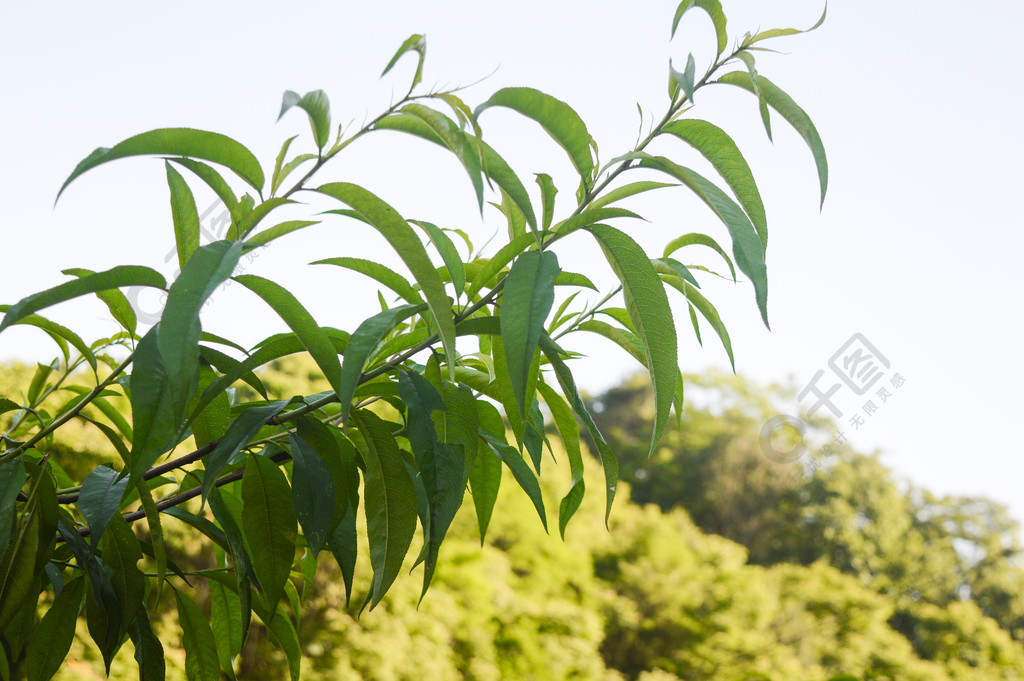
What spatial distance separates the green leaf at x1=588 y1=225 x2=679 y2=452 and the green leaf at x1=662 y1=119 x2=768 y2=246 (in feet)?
0.18

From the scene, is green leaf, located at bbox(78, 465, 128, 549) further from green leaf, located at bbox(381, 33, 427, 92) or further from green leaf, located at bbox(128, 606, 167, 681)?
green leaf, located at bbox(381, 33, 427, 92)

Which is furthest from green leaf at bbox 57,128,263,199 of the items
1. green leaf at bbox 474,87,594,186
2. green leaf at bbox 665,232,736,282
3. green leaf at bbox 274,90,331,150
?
green leaf at bbox 665,232,736,282

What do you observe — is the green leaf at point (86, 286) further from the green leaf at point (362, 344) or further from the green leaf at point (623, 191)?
the green leaf at point (623, 191)

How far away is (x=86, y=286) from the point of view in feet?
1.00

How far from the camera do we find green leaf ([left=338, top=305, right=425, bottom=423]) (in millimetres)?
290

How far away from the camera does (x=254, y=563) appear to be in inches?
14.7

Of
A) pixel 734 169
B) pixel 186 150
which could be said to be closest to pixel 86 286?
pixel 186 150

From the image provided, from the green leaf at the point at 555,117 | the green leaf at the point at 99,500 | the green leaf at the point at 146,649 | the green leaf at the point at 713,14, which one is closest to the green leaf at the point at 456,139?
the green leaf at the point at 555,117

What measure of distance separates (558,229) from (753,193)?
9 centimetres

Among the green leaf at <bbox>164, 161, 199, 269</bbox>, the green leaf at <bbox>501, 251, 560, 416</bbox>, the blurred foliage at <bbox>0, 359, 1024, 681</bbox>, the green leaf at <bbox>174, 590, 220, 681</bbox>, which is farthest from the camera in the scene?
the blurred foliage at <bbox>0, 359, 1024, 681</bbox>

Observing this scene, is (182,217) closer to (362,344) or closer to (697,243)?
(362,344)

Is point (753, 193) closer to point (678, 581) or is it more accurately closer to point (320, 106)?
point (320, 106)

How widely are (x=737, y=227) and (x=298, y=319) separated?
0.19 metres

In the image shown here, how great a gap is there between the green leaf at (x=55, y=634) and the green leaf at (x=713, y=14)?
1.58 feet
